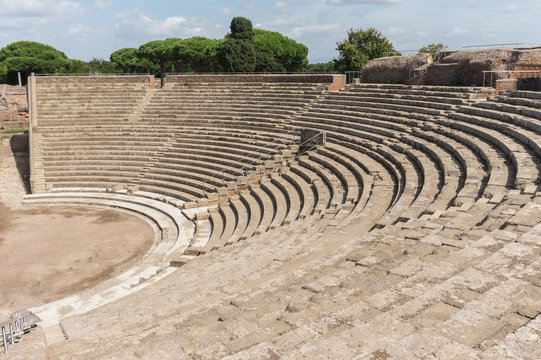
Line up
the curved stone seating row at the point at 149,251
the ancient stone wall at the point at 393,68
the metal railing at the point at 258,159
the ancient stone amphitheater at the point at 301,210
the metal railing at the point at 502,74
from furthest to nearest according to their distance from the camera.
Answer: the ancient stone wall at the point at 393,68
the metal railing at the point at 258,159
the metal railing at the point at 502,74
the curved stone seating row at the point at 149,251
the ancient stone amphitheater at the point at 301,210

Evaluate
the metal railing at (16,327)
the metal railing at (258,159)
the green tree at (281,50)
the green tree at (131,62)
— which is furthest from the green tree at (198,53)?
the metal railing at (16,327)

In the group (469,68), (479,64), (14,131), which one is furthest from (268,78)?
(14,131)

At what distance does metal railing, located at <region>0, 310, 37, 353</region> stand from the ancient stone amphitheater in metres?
0.44

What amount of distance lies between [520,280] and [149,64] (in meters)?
59.6

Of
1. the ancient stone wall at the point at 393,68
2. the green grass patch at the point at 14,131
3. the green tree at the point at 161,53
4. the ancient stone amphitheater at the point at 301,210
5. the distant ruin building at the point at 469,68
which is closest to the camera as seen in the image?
the ancient stone amphitheater at the point at 301,210

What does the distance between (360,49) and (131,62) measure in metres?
35.5

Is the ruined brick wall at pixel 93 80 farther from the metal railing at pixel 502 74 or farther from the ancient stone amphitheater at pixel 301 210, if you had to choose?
the metal railing at pixel 502 74

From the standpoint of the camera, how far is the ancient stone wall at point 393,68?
21844 mm

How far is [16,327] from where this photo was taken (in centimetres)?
538

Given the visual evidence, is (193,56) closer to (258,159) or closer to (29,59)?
(29,59)

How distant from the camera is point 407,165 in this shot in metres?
13.4

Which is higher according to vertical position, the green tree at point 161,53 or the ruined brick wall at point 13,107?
the green tree at point 161,53

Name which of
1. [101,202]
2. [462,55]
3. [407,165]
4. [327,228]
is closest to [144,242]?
[101,202]

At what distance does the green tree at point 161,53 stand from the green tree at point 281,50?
11.0 metres
